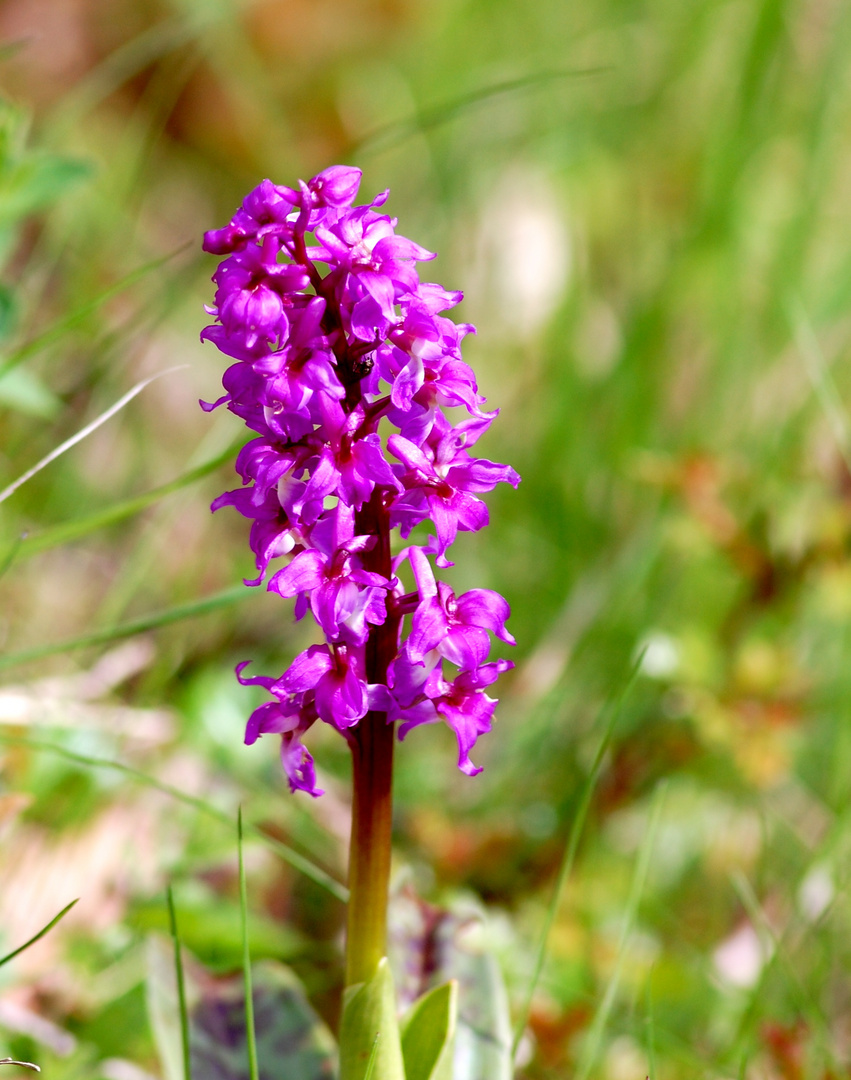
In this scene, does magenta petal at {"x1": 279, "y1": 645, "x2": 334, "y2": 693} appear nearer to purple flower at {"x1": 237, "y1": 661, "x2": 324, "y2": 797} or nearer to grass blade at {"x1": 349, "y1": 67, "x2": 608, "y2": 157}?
purple flower at {"x1": 237, "y1": 661, "x2": 324, "y2": 797}

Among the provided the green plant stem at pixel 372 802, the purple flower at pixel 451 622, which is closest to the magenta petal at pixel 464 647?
the purple flower at pixel 451 622

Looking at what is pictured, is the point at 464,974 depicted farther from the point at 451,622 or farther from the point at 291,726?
the point at 451,622

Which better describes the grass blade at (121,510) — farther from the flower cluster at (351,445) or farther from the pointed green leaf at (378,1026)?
the pointed green leaf at (378,1026)

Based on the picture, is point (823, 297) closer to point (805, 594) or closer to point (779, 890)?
point (805, 594)

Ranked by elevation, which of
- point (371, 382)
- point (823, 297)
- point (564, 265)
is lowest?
point (371, 382)

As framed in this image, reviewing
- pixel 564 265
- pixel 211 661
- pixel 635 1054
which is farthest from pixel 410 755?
pixel 564 265

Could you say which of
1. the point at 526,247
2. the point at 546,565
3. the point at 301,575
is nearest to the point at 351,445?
the point at 301,575

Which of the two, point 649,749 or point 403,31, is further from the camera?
point 403,31
